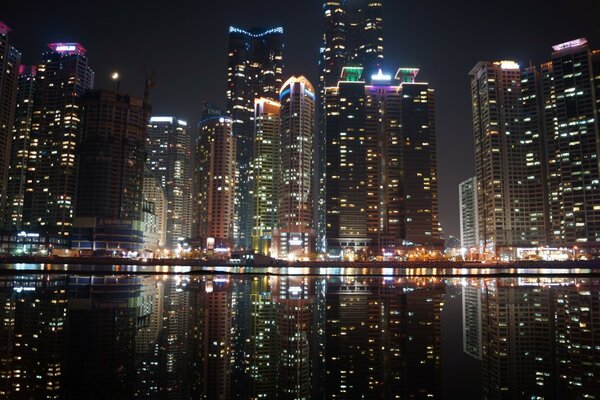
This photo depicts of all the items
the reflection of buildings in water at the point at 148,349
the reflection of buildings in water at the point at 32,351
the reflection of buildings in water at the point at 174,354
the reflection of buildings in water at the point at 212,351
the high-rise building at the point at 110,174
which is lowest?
the reflection of buildings in water at the point at 212,351

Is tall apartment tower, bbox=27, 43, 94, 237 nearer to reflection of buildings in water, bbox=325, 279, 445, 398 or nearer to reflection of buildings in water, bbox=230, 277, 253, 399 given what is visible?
reflection of buildings in water, bbox=230, 277, 253, 399

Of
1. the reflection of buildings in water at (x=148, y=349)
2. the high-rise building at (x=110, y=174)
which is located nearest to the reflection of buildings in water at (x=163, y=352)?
the reflection of buildings in water at (x=148, y=349)

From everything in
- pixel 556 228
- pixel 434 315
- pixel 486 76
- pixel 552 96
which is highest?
pixel 486 76

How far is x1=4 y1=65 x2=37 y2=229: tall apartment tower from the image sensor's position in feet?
494

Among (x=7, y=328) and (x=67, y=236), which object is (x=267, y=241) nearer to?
(x=67, y=236)

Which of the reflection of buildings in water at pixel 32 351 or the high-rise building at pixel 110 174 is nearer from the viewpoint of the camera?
the reflection of buildings in water at pixel 32 351

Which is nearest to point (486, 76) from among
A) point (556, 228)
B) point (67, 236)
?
point (556, 228)

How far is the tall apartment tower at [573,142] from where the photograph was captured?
129875 mm

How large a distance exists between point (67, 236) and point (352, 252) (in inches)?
3654

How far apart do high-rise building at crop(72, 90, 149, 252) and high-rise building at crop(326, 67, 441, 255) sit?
223ft

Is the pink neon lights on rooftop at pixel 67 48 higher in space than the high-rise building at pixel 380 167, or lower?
higher

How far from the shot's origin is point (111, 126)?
14638cm

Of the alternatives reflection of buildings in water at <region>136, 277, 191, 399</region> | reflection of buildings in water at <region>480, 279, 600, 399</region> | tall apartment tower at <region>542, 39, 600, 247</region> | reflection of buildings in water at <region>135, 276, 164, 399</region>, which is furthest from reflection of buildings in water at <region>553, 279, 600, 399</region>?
tall apartment tower at <region>542, 39, 600, 247</region>

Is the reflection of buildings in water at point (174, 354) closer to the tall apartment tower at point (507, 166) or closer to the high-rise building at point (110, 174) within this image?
the high-rise building at point (110, 174)
